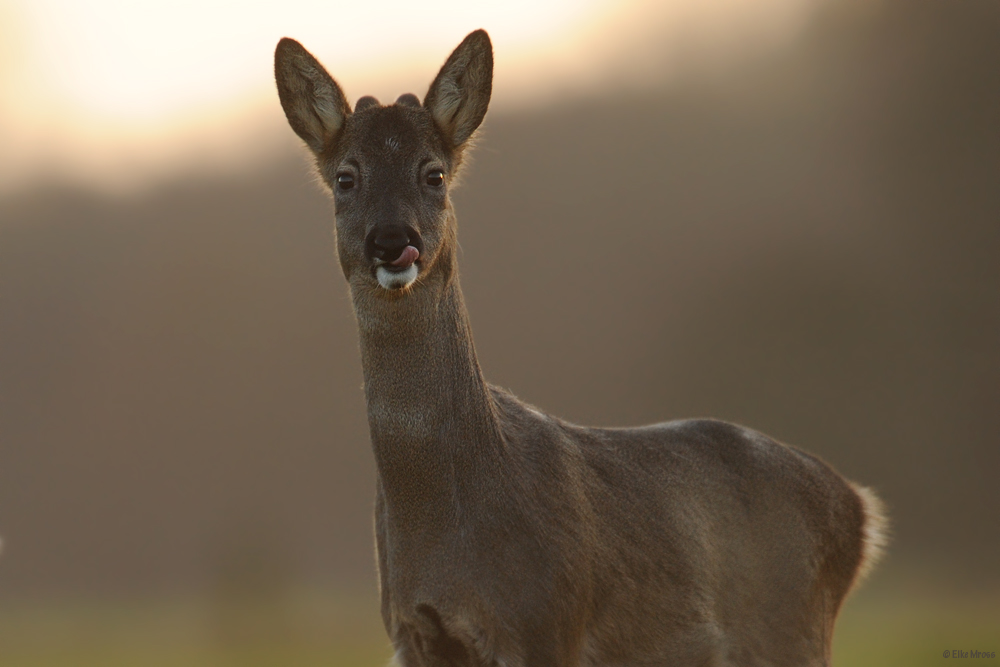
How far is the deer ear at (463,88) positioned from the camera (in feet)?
28.6

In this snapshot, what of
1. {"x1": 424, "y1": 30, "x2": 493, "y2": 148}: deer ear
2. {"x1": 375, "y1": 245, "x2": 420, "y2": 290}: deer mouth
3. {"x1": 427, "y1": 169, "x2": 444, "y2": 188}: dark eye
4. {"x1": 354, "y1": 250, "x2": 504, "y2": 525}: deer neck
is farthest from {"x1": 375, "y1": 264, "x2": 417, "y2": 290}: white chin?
{"x1": 424, "y1": 30, "x2": 493, "y2": 148}: deer ear

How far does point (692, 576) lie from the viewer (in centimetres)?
911

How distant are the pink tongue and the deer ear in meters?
1.33

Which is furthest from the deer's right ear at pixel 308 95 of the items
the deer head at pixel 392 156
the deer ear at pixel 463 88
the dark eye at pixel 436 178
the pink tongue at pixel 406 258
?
the pink tongue at pixel 406 258

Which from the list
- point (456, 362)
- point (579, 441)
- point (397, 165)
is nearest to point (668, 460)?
point (579, 441)

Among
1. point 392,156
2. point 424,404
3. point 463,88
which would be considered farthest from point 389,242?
point 463,88

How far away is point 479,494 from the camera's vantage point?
8.08 metres

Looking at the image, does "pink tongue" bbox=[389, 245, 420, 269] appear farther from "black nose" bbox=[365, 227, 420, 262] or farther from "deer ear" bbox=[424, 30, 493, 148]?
"deer ear" bbox=[424, 30, 493, 148]

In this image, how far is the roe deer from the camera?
7.83 metres

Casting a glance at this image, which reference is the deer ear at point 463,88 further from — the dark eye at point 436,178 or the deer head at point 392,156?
the dark eye at point 436,178

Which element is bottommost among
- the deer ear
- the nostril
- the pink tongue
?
the pink tongue

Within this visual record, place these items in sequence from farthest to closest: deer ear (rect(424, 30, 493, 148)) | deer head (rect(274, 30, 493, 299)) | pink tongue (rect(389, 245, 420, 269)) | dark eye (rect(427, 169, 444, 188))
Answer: deer ear (rect(424, 30, 493, 148)) → dark eye (rect(427, 169, 444, 188)) → deer head (rect(274, 30, 493, 299)) → pink tongue (rect(389, 245, 420, 269))

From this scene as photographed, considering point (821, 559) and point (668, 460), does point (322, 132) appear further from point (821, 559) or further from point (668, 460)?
point (821, 559)

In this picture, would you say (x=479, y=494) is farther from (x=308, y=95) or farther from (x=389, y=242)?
(x=308, y=95)
